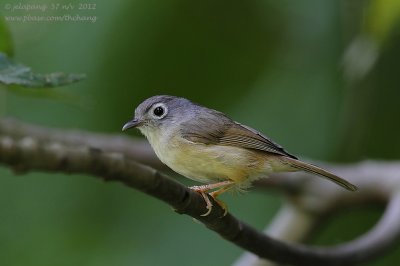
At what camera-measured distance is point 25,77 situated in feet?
6.86

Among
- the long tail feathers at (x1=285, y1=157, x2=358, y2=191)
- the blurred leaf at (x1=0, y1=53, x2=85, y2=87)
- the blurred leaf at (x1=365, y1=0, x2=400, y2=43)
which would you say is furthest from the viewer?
the blurred leaf at (x1=365, y1=0, x2=400, y2=43)

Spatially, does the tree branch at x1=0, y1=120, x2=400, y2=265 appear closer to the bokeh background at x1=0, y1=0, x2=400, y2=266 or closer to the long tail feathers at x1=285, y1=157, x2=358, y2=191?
the long tail feathers at x1=285, y1=157, x2=358, y2=191

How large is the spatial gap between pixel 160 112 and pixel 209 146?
1.06ft

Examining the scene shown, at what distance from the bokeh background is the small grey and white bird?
1.31 metres

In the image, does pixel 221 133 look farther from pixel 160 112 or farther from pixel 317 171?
pixel 317 171

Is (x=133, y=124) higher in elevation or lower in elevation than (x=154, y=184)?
lower

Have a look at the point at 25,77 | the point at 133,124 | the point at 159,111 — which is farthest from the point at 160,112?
the point at 25,77

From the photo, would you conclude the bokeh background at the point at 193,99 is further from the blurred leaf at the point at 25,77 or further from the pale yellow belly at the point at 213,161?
the blurred leaf at the point at 25,77

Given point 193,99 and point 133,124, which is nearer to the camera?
point 133,124

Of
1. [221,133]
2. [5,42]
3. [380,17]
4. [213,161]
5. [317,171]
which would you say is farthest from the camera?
[380,17]

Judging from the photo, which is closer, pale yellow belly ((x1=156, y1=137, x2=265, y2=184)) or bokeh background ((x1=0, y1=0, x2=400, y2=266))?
pale yellow belly ((x1=156, y1=137, x2=265, y2=184))

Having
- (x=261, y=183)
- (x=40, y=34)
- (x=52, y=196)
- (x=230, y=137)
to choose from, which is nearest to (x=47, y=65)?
(x=40, y=34)

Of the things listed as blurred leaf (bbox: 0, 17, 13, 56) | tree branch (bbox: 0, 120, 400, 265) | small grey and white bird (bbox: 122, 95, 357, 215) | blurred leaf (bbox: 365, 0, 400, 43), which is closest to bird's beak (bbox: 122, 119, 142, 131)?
small grey and white bird (bbox: 122, 95, 357, 215)

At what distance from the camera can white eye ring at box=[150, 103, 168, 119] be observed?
9.64ft
